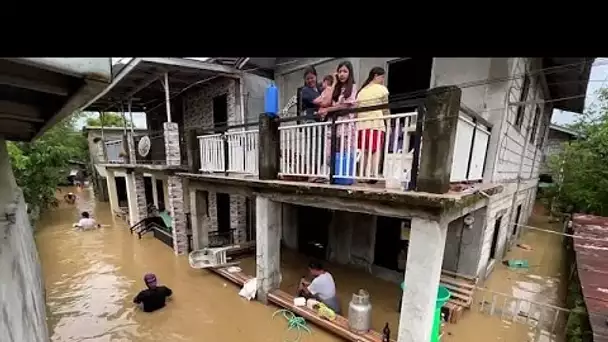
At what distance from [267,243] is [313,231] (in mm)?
3623

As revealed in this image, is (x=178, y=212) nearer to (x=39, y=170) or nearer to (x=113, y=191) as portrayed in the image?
(x=113, y=191)

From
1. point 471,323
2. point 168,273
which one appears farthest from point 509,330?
point 168,273

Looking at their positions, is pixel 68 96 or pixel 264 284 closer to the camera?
pixel 68 96

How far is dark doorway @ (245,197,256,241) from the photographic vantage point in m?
9.82

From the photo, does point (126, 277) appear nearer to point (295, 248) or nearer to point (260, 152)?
point (295, 248)

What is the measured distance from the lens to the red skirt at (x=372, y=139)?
406 cm

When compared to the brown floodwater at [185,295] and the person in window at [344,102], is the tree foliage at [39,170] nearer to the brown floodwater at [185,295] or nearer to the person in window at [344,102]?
the brown floodwater at [185,295]

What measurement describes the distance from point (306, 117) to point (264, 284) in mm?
3616

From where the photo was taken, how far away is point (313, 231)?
30.4 ft

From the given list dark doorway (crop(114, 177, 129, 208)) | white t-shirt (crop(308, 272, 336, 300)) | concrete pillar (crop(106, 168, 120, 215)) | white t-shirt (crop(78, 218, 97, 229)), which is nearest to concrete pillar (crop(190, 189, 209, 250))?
white t-shirt (crop(308, 272, 336, 300))

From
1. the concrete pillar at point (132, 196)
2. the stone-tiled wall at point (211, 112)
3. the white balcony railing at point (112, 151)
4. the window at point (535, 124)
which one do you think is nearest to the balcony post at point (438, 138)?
the stone-tiled wall at point (211, 112)

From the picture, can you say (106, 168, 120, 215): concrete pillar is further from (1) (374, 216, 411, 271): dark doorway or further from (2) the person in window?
(2) the person in window
